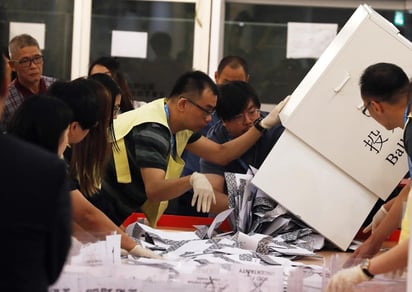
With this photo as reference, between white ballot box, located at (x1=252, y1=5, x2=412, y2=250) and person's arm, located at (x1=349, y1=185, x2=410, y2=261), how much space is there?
0.15m

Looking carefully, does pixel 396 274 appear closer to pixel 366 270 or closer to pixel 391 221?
pixel 366 270

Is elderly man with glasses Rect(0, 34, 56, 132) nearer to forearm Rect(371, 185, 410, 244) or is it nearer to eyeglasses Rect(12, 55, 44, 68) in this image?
eyeglasses Rect(12, 55, 44, 68)

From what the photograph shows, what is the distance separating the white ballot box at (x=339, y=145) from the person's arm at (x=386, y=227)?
148mm

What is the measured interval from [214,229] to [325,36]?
230 cm

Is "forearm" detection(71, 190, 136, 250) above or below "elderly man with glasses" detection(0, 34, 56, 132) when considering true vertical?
below

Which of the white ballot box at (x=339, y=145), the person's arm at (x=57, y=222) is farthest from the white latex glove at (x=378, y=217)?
the person's arm at (x=57, y=222)

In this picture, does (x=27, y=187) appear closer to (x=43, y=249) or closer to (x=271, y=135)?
(x=43, y=249)

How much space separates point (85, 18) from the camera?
4828 mm

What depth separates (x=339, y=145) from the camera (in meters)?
2.55

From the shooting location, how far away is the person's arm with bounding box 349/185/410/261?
2420 mm

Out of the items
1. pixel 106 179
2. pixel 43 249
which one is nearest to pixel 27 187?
pixel 43 249

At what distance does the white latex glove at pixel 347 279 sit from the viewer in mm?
1895

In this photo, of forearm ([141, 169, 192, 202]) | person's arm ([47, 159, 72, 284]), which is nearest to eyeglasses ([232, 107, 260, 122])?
forearm ([141, 169, 192, 202])

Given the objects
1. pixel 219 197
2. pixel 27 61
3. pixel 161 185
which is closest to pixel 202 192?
pixel 161 185
